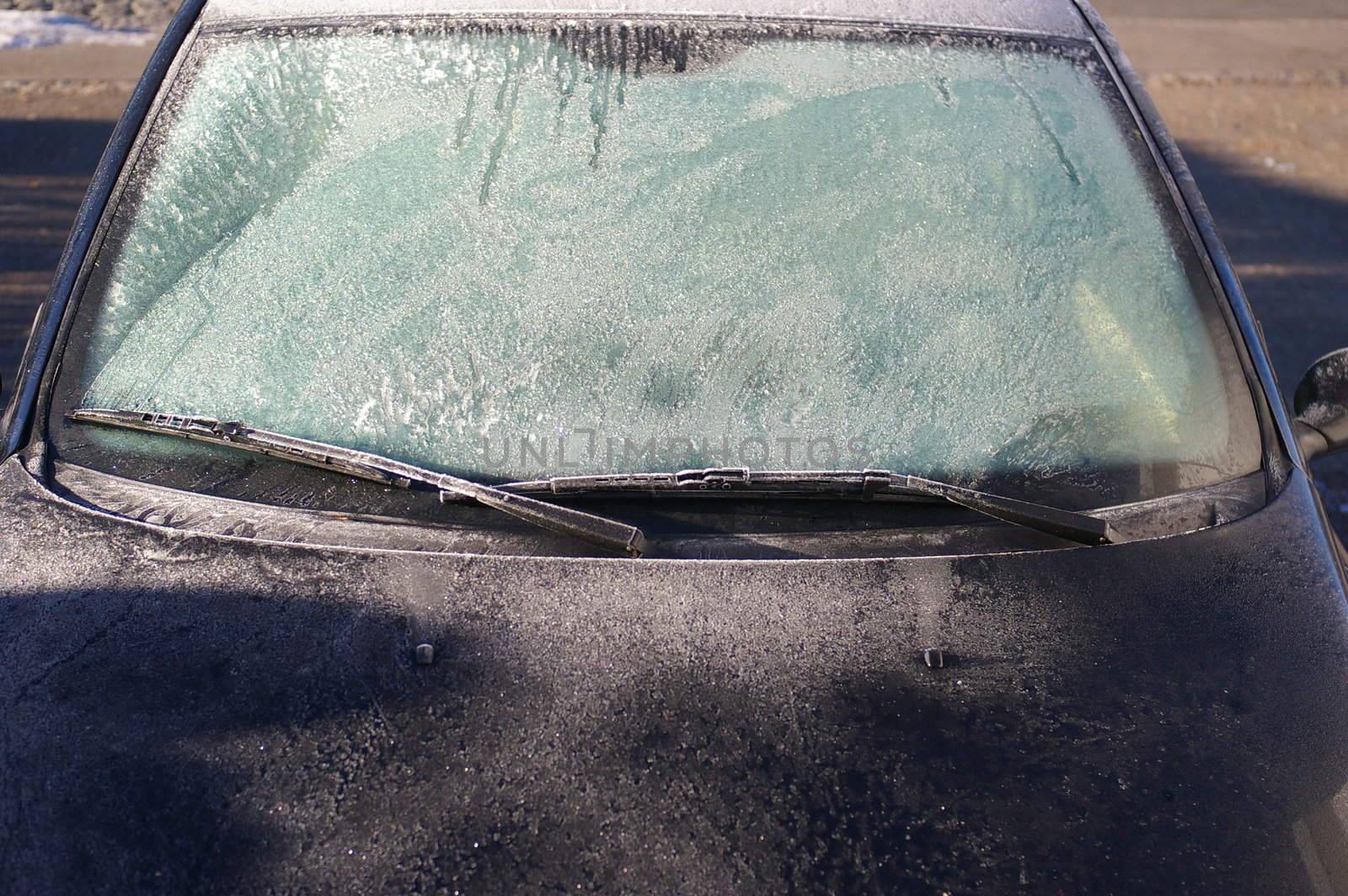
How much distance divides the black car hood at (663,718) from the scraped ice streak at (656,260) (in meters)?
0.23

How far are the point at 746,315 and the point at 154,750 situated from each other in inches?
40.5

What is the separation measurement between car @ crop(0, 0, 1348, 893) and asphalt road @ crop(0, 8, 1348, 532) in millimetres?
2696

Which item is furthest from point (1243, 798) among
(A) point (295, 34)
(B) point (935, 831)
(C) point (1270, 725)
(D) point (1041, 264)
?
(A) point (295, 34)

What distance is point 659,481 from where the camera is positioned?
5.54 ft

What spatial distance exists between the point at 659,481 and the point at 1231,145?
6844 mm

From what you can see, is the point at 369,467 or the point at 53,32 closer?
the point at 369,467

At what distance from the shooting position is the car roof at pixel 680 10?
207cm

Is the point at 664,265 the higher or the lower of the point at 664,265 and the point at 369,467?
the higher

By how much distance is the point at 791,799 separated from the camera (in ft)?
4.42

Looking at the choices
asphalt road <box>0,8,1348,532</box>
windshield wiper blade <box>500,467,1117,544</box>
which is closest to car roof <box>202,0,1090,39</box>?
windshield wiper blade <box>500,467,1117,544</box>

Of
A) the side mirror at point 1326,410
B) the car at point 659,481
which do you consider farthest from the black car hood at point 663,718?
the side mirror at point 1326,410

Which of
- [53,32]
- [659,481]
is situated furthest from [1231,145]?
[53,32]

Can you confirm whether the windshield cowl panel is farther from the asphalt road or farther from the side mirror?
the asphalt road

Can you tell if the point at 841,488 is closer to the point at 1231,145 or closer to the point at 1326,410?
the point at 1326,410
